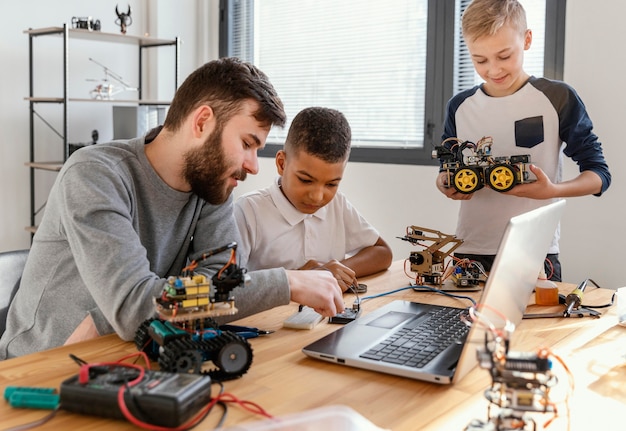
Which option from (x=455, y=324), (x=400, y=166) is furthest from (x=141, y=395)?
(x=400, y=166)

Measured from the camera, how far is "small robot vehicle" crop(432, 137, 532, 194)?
A: 5.42 feet

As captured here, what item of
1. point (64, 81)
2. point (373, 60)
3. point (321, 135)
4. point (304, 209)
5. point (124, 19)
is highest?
point (124, 19)

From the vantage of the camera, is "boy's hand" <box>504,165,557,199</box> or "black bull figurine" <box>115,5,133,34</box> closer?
"boy's hand" <box>504,165,557,199</box>

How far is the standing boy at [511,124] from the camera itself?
72.7 inches

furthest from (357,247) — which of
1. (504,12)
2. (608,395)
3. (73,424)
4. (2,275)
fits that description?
(73,424)

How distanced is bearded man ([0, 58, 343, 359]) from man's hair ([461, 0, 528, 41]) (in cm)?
74

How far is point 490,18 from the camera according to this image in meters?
1.83

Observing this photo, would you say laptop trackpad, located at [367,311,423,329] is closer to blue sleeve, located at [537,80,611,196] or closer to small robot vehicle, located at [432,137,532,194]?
small robot vehicle, located at [432,137,532,194]

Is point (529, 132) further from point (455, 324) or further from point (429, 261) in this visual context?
point (455, 324)

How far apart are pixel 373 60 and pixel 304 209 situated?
76.8 inches

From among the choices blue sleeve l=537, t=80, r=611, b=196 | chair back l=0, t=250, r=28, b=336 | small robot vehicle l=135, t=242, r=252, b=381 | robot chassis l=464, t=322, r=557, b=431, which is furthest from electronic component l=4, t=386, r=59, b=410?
blue sleeve l=537, t=80, r=611, b=196

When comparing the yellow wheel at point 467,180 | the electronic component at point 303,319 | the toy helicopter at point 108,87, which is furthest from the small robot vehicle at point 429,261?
the toy helicopter at point 108,87

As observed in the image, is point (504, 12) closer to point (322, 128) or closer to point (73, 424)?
point (322, 128)

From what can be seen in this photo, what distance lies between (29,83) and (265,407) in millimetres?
3429
